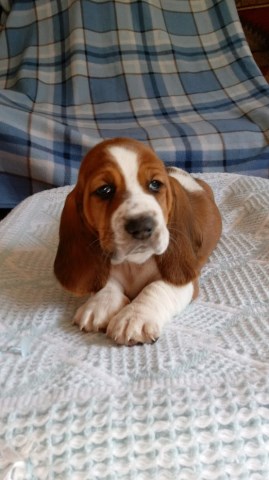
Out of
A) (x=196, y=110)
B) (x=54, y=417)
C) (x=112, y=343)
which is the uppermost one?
(x=54, y=417)

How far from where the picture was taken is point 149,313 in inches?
44.6

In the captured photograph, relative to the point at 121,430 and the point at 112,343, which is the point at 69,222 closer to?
the point at 112,343

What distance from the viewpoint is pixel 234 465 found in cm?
77

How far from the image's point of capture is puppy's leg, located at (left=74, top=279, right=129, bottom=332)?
1.18m

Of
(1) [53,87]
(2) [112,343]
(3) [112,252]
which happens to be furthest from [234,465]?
(1) [53,87]

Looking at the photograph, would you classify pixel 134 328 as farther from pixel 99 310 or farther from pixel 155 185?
pixel 155 185

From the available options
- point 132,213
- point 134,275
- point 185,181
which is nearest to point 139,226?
point 132,213

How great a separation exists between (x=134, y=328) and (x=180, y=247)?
0.27 meters

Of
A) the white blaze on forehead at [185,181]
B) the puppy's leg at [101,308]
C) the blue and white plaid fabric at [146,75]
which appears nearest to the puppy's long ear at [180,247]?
the puppy's leg at [101,308]

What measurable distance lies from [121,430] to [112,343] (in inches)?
11.7

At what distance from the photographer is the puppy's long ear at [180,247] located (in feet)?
4.11

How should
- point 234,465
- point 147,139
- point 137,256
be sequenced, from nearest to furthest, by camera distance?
point 234,465, point 137,256, point 147,139

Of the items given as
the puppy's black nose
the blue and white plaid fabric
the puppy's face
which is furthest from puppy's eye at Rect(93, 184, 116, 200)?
the blue and white plaid fabric

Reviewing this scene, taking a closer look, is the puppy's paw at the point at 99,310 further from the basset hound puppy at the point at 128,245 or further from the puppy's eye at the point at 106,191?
the puppy's eye at the point at 106,191
